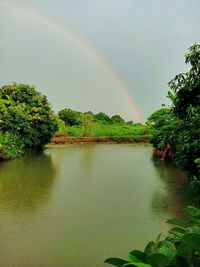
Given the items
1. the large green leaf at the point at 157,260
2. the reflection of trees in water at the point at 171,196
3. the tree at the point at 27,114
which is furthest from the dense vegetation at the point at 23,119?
the large green leaf at the point at 157,260

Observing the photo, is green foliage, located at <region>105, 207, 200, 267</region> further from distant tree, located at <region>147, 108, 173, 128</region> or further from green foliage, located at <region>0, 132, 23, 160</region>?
distant tree, located at <region>147, 108, 173, 128</region>

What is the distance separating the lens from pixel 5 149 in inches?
652

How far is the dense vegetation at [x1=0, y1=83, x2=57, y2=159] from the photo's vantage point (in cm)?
1780

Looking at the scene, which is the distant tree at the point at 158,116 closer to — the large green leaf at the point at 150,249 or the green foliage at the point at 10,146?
the green foliage at the point at 10,146

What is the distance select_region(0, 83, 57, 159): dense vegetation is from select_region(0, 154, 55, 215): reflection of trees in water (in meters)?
4.09

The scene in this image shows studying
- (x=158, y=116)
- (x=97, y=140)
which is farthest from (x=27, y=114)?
(x=97, y=140)

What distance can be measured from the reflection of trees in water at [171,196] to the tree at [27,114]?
883 cm

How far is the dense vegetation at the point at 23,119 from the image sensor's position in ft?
58.4

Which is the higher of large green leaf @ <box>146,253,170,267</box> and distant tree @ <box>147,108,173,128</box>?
distant tree @ <box>147,108,173,128</box>

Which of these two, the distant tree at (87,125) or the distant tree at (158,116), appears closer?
the distant tree at (158,116)

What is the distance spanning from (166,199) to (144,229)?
2450mm

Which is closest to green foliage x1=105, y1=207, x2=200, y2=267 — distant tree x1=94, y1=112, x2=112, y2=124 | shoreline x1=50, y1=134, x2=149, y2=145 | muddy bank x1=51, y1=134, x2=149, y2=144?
shoreline x1=50, y1=134, x2=149, y2=145

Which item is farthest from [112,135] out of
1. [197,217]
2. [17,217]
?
[197,217]

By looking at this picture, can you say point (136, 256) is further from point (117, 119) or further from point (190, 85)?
point (117, 119)
